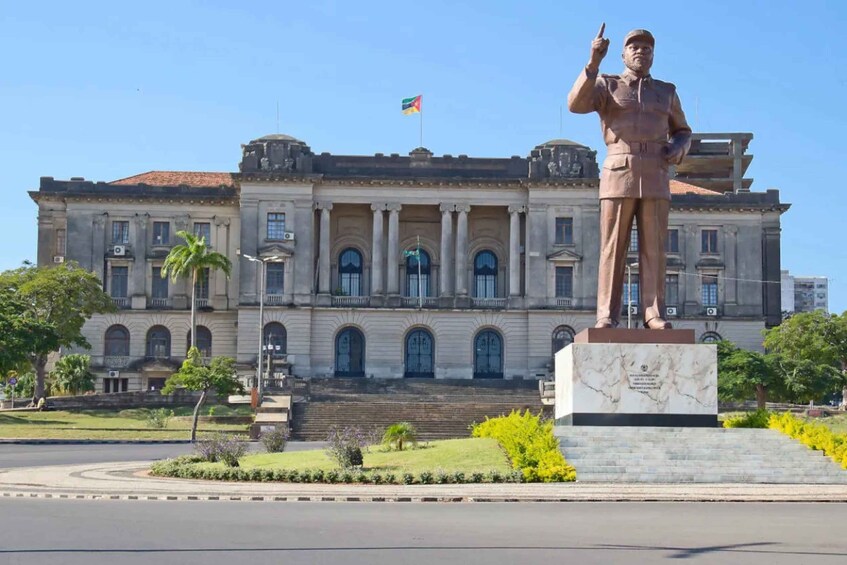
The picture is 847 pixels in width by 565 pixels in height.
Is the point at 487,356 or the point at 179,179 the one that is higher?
the point at 179,179

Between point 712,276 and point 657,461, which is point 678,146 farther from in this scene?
point 712,276

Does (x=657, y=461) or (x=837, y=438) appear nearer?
(x=657, y=461)

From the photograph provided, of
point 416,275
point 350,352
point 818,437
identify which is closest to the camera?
point 818,437

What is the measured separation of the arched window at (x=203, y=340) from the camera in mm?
81812

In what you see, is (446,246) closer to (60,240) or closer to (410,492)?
(60,240)

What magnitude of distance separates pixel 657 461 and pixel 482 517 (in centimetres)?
849

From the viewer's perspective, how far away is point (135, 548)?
15.7 metres

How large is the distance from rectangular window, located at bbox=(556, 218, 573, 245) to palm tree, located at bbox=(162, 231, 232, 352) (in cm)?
1967

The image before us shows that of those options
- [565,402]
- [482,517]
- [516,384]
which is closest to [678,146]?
[565,402]

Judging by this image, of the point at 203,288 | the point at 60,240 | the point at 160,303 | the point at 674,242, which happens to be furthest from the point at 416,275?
the point at 60,240

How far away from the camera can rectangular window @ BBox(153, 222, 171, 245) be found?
8281 cm

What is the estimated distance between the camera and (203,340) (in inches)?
3233

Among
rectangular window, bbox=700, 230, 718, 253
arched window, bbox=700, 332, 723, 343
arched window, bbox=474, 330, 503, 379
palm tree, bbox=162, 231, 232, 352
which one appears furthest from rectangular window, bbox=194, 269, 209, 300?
rectangular window, bbox=700, 230, 718, 253

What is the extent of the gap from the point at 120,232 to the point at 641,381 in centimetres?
5813
